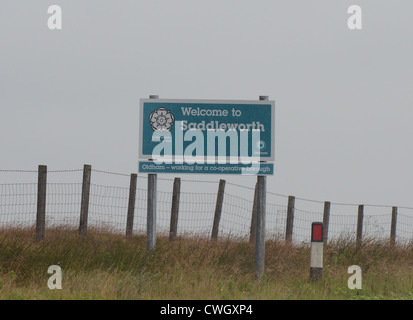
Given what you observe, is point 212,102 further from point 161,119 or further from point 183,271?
point 183,271

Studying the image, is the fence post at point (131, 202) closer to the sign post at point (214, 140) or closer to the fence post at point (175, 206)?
the fence post at point (175, 206)

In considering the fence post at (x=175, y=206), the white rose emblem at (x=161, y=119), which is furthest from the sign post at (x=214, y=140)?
the fence post at (x=175, y=206)

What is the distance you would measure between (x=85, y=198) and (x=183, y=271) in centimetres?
648

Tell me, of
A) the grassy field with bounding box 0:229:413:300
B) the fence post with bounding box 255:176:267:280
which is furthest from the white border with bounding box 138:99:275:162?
the grassy field with bounding box 0:229:413:300

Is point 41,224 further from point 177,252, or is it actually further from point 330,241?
point 330,241

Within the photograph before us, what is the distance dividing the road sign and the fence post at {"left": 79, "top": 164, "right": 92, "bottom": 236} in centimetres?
410

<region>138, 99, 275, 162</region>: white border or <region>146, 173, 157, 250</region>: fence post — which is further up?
<region>138, 99, 275, 162</region>: white border

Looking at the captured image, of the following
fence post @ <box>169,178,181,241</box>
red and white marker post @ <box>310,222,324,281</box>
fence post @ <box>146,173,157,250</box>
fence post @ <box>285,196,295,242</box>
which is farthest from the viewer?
fence post @ <box>285,196,295,242</box>

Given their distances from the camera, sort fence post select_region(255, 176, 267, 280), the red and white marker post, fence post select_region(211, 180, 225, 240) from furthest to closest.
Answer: fence post select_region(211, 180, 225, 240)
fence post select_region(255, 176, 267, 280)
the red and white marker post

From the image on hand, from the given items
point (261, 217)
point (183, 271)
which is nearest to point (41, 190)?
point (183, 271)

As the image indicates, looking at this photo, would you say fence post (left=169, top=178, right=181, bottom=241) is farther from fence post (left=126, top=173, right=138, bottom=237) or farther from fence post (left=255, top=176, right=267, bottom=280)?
fence post (left=255, top=176, right=267, bottom=280)

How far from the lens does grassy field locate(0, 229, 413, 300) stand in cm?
1099

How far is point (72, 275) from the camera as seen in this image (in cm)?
1267
